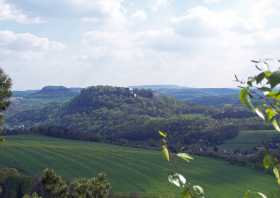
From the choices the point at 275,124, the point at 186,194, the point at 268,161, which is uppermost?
the point at 275,124

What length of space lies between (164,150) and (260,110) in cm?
88

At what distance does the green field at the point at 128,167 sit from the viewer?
405ft

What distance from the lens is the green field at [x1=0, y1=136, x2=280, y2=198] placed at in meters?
123

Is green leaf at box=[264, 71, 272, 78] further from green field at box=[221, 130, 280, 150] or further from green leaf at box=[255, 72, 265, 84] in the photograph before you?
green field at box=[221, 130, 280, 150]

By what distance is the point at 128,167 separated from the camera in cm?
14238

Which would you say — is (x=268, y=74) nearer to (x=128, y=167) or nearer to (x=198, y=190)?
(x=198, y=190)

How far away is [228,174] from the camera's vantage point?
5463 inches

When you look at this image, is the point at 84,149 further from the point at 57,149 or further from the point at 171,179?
the point at 171,179

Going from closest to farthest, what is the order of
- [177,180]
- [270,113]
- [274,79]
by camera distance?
[274,79] < [270,113] < [177,180]

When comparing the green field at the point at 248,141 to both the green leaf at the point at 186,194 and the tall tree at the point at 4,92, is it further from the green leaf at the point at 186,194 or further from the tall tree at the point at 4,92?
the green leaf at the point at 186,194

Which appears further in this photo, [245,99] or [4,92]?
[4,92]

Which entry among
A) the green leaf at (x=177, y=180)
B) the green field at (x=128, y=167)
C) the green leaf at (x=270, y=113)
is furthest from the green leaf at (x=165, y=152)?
the green field at (x=128, y=167)

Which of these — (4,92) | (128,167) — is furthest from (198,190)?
(128,167)

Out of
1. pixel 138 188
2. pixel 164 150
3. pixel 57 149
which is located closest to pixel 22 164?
pixel 57 149
